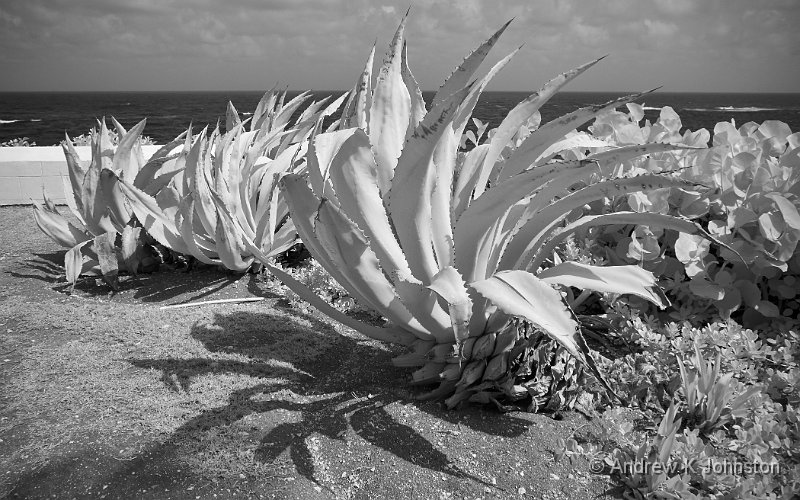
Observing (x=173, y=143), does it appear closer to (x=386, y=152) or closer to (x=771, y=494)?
(x=386, y=152)

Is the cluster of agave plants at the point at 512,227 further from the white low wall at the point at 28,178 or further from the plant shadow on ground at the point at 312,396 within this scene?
the white low wall at the point at 28,178

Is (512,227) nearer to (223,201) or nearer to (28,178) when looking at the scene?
(223,201)

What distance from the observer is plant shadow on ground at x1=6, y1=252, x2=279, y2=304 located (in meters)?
2.94

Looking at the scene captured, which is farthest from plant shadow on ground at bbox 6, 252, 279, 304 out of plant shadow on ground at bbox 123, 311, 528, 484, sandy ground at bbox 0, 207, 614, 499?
plant shadow on ground at bbox 123, 311, 528, 484

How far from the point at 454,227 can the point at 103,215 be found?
2.42 meters

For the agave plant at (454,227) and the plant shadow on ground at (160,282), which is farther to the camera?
the plant shadow on ground at (160,282)

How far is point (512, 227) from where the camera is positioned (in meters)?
1.92

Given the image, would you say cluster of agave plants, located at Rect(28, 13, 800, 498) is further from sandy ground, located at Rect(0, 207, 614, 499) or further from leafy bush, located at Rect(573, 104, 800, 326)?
sandy ground, located at Rect(0, 207, 614, 499)

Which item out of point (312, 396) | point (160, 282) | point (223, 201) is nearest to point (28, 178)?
point (160, 282)

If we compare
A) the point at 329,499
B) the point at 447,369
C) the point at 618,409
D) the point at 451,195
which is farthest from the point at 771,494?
the point at 451,195

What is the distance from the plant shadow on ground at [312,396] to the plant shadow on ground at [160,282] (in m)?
0.58

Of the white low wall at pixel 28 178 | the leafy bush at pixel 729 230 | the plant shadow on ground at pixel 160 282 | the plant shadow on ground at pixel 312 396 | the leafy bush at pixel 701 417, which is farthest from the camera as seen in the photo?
the white low wall at pixel 28 178

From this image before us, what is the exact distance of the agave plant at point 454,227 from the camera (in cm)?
159

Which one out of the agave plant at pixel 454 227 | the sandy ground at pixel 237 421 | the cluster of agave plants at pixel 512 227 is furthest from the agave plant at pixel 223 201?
the agave plant at pixel 454 227
